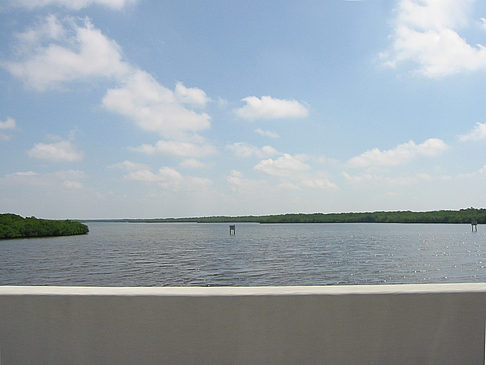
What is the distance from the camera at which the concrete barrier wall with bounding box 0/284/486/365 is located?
2424mm

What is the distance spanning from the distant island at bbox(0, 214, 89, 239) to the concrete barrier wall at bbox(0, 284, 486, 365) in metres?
55.6

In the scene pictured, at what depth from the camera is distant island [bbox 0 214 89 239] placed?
173 ft

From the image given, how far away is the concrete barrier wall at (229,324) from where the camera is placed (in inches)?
95.4

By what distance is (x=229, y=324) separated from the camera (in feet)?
7.95

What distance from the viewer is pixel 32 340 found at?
2.44m

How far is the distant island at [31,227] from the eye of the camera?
173 ft

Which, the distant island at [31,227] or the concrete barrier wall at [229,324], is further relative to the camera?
the distant island at [31,227]

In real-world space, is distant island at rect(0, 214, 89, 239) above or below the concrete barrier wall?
below

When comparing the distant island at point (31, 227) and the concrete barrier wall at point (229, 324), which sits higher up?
the concrete barrier wall at point (229, 324)

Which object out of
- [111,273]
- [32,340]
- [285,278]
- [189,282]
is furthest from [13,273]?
[32,340]

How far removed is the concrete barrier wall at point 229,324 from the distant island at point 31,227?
55648 mm

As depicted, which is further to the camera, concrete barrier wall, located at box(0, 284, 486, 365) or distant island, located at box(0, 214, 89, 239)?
distant island, located at box(0, 214, 89, 239)

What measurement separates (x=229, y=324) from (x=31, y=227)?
60.1 metres

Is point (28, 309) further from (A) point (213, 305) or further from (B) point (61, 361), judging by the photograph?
(A) point (213, 305)
